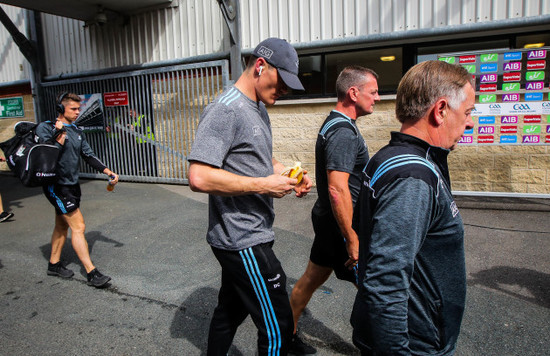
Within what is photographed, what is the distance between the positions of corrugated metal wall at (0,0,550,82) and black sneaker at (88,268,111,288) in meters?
5.79

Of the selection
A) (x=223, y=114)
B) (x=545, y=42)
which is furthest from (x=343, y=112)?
(x=545, y=42)

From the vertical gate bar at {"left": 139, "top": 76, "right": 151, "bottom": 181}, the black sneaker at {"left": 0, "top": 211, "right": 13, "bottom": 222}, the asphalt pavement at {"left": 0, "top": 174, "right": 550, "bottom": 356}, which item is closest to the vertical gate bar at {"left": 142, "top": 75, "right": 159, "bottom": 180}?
the vertical gate bar at {"left": 139, "top": 76, "right": 151, "bottom": 181}

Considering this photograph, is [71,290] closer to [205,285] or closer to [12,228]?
[205,285]

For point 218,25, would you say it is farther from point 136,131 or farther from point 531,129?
point 531,129

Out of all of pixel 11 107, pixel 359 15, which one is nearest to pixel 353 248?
pixel 359 15

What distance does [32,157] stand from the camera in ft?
13.0

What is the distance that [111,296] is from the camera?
3.96 metres

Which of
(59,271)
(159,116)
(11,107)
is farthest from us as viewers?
(11,107)

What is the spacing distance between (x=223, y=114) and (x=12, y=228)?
615 centimetres

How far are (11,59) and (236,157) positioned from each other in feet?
44.2

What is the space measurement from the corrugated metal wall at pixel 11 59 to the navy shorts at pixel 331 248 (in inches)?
490

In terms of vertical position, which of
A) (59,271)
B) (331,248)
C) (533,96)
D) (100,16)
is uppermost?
(100,16)

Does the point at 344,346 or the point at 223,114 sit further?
the point at 344,346

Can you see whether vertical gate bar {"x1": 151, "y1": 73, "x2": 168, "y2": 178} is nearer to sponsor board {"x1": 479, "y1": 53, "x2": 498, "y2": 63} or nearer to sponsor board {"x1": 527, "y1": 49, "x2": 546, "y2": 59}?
sponsor board {"x1": 479, "y1": 53, "x2": 498, "y2": 63}
